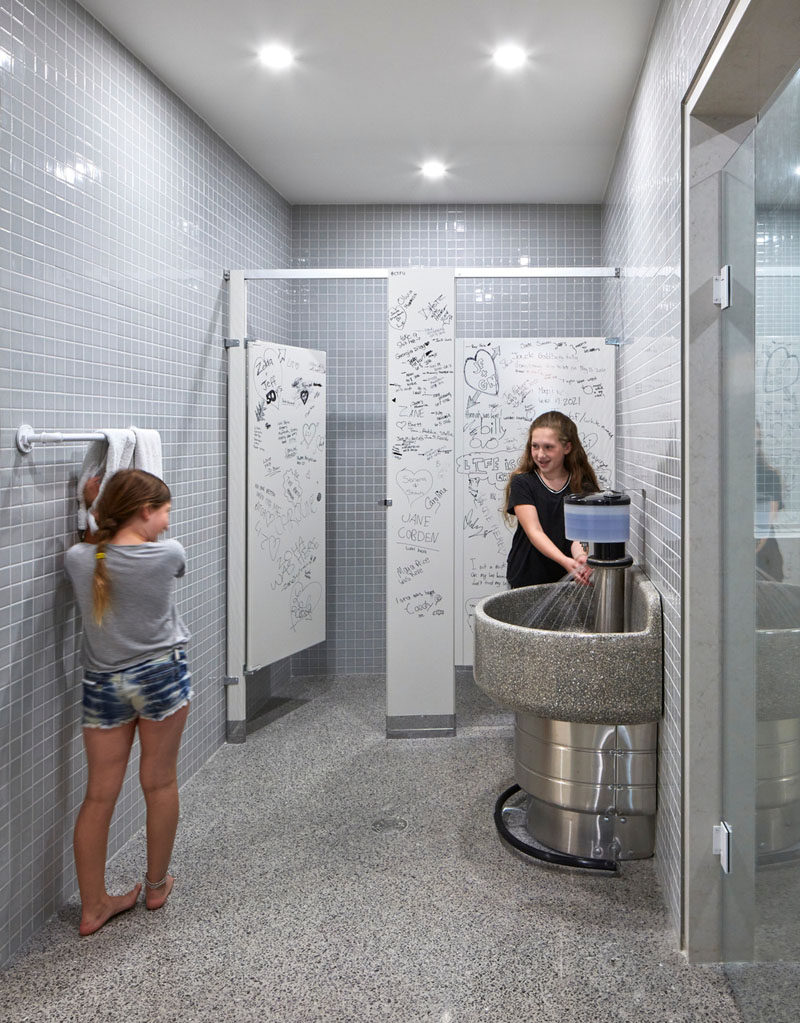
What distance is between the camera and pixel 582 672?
2232mm

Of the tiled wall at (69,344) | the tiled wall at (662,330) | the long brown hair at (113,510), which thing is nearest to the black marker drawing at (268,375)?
the tiled wall at (69,344)

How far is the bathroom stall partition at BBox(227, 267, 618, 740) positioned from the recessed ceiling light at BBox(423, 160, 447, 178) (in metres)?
0.55

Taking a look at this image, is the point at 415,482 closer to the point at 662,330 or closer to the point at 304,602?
the point at 304,602

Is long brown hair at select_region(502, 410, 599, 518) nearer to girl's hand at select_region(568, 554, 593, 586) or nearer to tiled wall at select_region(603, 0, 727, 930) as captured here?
tiled wall at select_region(603, 0, 727, 930)

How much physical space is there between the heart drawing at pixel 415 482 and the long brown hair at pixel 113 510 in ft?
5.06

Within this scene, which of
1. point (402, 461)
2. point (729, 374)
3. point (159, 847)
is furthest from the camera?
point (402, 461)

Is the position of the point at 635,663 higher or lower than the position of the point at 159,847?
higher

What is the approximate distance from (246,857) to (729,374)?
203 centimetres

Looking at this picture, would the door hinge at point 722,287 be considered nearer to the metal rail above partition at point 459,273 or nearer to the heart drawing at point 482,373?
the metal rail above partition at point 459,273

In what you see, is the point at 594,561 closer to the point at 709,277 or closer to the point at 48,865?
the point at 709,277

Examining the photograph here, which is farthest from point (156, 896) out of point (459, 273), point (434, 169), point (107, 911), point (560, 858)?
point (434, 169)

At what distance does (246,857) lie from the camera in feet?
8.23

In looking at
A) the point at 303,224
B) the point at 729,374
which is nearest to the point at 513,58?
the point at 729,374

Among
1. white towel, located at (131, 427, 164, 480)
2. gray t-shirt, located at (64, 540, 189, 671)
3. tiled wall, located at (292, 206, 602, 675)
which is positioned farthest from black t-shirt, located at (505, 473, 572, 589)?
tiled wall, located at (292, 206, 602, 675)
